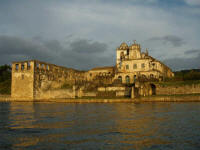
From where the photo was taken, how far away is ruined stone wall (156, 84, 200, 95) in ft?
127

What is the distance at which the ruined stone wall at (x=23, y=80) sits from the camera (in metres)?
56.3

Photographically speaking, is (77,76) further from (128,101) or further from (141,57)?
(128,101)

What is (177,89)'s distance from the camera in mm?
40500

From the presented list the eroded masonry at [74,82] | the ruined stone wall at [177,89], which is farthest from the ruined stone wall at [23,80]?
the ruined stone wall at [177,89]

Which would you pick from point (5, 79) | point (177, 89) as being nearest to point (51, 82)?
point (5, 79)

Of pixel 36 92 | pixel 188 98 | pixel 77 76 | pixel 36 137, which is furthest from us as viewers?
pixel 77 76

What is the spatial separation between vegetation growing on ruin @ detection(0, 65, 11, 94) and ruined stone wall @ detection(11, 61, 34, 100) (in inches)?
646

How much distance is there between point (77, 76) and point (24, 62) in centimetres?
2090

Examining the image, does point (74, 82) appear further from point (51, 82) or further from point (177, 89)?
point (177, 89)

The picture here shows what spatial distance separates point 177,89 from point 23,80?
3636 centimetres

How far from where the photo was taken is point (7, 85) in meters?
77.1

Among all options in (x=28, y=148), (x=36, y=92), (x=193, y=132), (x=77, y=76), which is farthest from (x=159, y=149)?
(x=77, y=76)

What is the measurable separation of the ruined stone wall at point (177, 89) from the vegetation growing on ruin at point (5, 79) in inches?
1947

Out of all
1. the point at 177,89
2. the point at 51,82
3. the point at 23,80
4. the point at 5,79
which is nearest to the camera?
the point at 177,89
